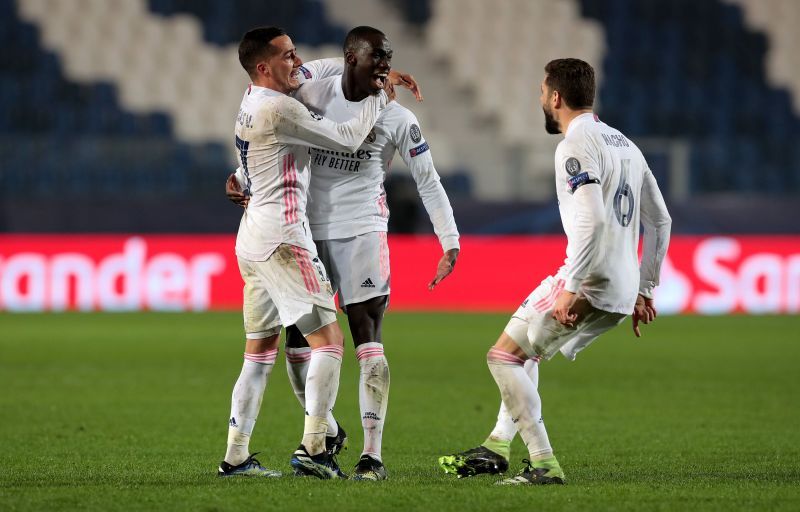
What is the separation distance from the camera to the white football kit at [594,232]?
4.89 meters

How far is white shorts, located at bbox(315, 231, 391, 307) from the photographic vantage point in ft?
18.6

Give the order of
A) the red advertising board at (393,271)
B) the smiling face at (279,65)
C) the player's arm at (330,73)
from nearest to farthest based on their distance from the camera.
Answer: the smiling face at (279,65) → the player's arm at (330,73) → the red advertising board at (393,271)

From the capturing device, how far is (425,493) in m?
4.98

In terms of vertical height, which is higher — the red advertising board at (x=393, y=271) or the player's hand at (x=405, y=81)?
the player's hand at (x=405, y=81)

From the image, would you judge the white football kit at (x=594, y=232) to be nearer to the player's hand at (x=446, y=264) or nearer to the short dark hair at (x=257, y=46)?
the player's hand at (x=446, y=264)

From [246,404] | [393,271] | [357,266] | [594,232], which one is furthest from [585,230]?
[393,271]

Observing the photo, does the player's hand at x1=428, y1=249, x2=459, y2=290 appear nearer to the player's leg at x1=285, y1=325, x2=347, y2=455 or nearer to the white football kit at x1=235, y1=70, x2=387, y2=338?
the white football kit at x1=235, y1=70, x2=387, y2=338

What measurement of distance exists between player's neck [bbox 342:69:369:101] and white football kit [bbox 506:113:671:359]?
38.9 inches

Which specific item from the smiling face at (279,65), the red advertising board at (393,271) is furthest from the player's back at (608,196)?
the red advertising board at (393,271)

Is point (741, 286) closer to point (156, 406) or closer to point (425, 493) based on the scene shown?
point (156, 406)

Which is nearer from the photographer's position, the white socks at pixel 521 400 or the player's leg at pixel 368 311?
the white socks at pixel 521 400

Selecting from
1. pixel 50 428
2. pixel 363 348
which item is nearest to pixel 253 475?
pixel 363 348

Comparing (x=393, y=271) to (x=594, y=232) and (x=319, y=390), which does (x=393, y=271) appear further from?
(x=594, y=232)

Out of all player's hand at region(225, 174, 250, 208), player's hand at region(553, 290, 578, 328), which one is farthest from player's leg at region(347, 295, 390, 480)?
player's hand at region(553, 290, 578, 328)
